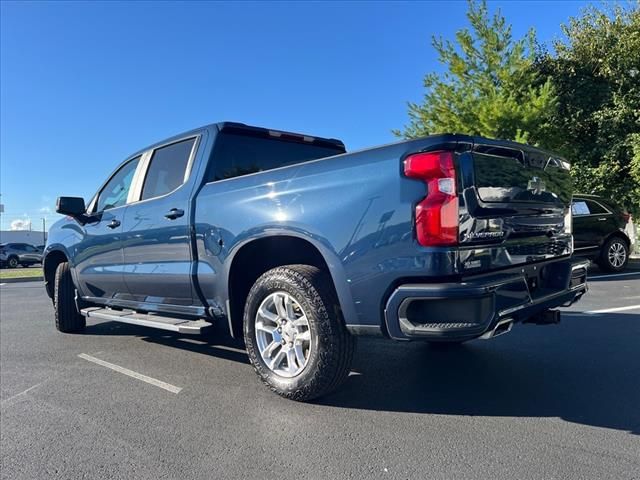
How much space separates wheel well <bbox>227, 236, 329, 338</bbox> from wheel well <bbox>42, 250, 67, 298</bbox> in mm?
3338

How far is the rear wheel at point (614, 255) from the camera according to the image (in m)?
10.2

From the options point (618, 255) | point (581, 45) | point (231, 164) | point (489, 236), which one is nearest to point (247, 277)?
point (231, 164)

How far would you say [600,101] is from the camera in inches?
663

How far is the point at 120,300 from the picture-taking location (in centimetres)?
504

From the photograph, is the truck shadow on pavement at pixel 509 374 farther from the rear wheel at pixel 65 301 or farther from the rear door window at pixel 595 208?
the rear door window at pixel 595 208

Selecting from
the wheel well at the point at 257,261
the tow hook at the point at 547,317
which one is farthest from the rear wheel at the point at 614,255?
the wheel well at the point at 257,261

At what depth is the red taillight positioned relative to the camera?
8.57 ft

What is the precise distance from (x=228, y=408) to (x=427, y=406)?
132cm

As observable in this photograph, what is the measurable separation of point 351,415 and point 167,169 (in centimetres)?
284

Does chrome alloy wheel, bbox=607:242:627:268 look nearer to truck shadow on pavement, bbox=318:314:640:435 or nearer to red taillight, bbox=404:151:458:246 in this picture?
truck shadow on pavement, bbox=318:314:640:435

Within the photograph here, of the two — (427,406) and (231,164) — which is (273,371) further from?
(231,164)

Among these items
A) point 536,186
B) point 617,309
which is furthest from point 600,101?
point 536,186

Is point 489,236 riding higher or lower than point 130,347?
higher

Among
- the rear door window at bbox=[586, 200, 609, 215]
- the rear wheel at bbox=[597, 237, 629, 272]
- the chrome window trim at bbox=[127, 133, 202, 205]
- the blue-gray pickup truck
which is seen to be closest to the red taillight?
the blue-gray pickup truck
